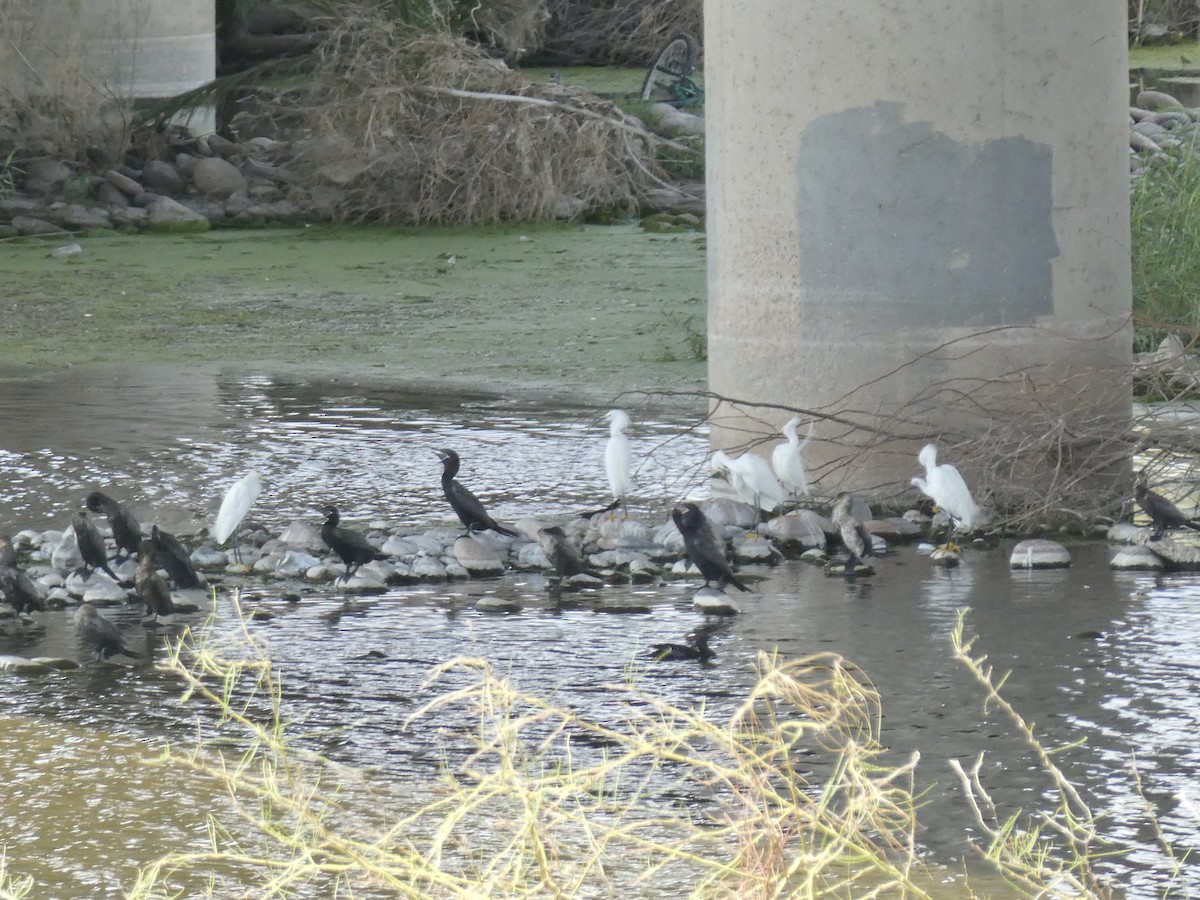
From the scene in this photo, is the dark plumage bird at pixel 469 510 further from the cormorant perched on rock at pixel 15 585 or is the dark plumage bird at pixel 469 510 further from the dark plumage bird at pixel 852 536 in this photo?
the cormorant perched on rock at pixel 15 585

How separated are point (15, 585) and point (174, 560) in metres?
0.49

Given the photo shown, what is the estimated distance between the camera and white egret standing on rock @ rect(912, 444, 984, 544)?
20.9 feet

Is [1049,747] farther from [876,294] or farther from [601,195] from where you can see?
[601,195]

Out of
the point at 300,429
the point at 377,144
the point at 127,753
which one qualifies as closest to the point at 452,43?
the point at 377,144

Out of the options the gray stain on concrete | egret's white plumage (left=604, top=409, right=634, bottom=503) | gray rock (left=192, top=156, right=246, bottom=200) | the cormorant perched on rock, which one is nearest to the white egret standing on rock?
the gray stain on concrete

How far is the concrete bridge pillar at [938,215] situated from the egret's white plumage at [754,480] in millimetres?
251

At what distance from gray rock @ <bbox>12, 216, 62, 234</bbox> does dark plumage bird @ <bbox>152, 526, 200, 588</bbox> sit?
12.3m

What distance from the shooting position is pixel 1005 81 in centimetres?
671

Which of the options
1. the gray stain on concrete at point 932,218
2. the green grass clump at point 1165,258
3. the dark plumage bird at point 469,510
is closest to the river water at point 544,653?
the dark plumage bird at point 469,510

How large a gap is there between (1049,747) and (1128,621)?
1277 millimetres

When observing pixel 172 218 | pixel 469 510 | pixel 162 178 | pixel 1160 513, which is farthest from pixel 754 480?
pixel 162 178

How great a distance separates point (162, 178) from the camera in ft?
62.6

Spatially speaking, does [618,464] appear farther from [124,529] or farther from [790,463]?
[124,529]

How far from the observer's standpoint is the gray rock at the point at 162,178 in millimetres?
19047
